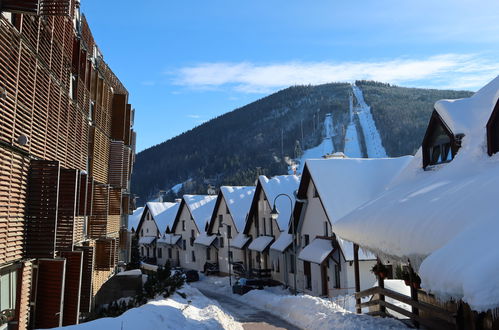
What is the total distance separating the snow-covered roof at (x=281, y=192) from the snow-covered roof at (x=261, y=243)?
1994mm

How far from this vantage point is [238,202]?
5084cm

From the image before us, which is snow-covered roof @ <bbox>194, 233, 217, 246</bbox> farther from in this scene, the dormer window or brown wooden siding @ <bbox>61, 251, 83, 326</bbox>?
brown wooden siding @ <bbox>61, 251, 83, 326</bbox>

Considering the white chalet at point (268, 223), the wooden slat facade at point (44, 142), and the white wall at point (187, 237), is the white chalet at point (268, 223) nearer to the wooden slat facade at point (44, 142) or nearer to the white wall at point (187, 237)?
the white wall at point (187, 237)

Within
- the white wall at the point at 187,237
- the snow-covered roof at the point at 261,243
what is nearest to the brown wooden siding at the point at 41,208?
the snow-covered roof at the point at 261,243

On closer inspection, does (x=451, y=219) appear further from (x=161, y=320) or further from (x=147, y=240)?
(x=147, y=240)

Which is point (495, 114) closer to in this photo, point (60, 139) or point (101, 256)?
point (60, 139)

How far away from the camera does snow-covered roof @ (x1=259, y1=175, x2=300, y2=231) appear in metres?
39.4

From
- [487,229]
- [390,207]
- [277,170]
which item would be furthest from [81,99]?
[277,170]

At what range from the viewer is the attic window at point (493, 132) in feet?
51.3

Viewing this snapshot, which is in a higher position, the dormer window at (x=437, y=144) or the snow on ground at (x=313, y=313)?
the dormer window at (x=437, y=144)

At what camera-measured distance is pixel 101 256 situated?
25516mm

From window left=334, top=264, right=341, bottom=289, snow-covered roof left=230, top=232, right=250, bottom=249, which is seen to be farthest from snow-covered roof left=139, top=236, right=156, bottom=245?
window left=334, top=264, right=341, bottom=289

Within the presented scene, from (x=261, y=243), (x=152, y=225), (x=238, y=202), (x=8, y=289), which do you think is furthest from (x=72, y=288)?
(x=152, y=225)

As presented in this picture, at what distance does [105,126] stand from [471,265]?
21.5 metres
